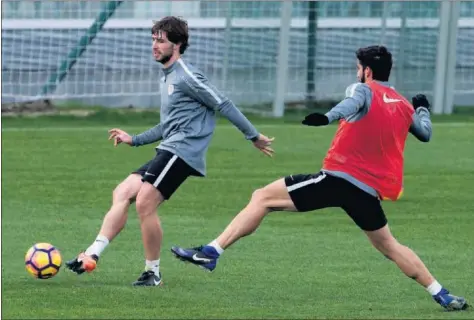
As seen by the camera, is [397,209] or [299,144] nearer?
[397,209]

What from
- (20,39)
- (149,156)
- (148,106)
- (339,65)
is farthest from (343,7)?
(149,156)

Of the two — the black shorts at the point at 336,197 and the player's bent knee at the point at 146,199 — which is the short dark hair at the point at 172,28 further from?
the black shorts at the point at 336,197

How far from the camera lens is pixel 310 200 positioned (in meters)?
8.88

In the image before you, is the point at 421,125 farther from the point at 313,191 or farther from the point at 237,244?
the point at 237,244

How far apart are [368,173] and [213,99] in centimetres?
133

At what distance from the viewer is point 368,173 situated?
877 cm

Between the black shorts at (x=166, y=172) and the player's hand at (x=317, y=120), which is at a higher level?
the player's hand at (x=317, y=120)

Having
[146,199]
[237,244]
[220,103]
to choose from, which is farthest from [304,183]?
[237,244]

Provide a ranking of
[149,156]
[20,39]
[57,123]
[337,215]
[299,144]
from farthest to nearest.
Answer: [20,39] < [57,123] < [299,144] < [149,156] < [337,215]

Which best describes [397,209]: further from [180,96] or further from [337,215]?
[180,96]

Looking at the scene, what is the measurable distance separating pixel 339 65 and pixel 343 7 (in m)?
1.07

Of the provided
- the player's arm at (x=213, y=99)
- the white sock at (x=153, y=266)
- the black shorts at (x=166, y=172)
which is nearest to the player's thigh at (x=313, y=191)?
the player's arm at (x=213, y=99)

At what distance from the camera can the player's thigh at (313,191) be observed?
8.83m

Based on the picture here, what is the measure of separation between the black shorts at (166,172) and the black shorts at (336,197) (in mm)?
1022
